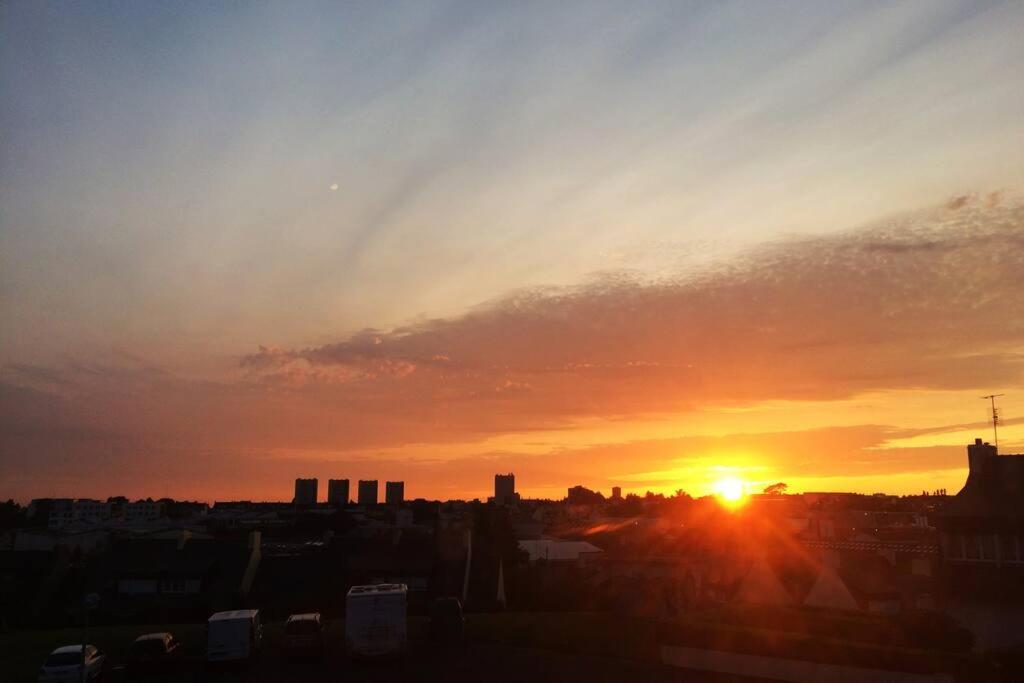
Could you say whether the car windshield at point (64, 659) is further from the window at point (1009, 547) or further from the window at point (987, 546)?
the window at point (1009, 547)

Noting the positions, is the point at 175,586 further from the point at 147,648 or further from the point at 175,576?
the point at 147,648

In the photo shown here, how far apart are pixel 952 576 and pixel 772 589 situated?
1207cm

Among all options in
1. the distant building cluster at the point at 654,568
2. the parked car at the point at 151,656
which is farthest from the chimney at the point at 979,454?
the parked car at the point at 151,656

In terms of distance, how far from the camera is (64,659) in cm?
3381

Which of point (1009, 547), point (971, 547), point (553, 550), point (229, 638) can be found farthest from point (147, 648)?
point (553, 550)

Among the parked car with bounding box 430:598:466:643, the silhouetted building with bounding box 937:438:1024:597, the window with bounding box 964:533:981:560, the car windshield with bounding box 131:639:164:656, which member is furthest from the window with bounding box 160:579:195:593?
the window with bounding box 964:533:981:560

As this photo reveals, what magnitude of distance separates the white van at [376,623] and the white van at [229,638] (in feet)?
15.9

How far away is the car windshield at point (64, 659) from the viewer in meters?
33.6

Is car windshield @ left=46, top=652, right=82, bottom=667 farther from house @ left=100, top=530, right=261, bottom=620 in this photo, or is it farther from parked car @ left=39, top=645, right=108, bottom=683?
house @ left=100, top=530, right=261, bottom=620

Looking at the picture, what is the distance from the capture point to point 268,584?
6944 centimetres

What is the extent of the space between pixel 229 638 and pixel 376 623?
7.02 m

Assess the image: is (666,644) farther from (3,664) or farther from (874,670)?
(3,664)

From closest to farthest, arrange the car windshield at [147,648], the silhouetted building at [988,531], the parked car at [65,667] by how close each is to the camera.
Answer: the parked car at [65,667], the car windshield at [147,648], the silhouetted building at [988,531]

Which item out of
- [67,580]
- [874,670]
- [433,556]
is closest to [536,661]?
[874,670]
